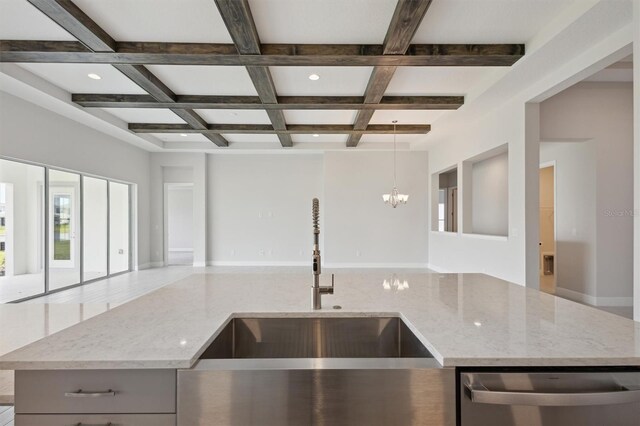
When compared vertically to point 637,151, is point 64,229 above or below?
below

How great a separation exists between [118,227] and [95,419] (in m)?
7.83

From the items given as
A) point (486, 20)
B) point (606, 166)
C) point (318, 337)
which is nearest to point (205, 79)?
point (486, 20)

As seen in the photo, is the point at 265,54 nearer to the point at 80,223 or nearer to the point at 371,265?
the point at 80,223

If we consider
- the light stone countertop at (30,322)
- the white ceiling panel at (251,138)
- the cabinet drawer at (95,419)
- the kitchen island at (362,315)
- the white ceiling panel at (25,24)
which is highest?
the white ceiling panel at (25,24)

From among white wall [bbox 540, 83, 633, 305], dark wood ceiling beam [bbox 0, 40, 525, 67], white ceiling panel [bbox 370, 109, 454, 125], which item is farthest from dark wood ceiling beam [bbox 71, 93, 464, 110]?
white wall [bbox 540, 83, 633, 305]

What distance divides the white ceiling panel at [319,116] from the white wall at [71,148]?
3794 millimetres

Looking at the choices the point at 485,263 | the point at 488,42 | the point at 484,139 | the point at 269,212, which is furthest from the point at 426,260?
the point at 488,42

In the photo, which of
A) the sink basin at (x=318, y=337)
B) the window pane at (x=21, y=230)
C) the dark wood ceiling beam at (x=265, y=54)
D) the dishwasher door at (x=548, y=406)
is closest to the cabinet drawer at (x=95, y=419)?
the sink basin at (x=318, y=337)

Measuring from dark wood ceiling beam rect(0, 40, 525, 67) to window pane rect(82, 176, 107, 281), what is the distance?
3.27 m

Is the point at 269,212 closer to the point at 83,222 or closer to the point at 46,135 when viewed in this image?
the point at 83,222

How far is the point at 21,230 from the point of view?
16.5 ft

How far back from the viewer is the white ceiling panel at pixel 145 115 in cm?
576

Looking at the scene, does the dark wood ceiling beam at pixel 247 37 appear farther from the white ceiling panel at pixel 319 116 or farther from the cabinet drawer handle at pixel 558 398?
the cabinet drawer handle at pixel 558 398

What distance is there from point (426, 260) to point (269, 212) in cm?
428
